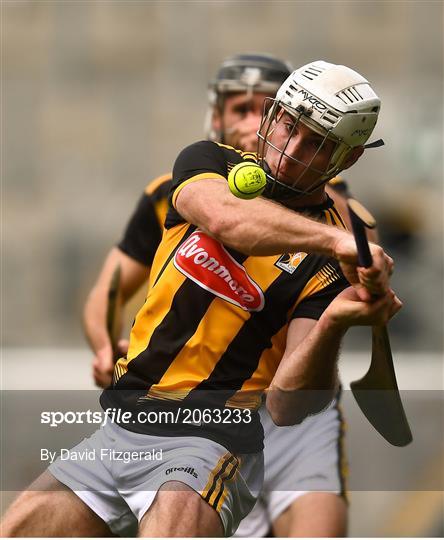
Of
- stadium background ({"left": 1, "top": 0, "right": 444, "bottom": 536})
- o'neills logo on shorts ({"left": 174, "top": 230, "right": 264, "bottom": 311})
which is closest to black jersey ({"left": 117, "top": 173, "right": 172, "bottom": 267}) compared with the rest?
o'neills logo on shorts ({"left": 174, "top": 230, "right": 264, "bottom": 311})

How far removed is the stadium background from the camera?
31.3 feet

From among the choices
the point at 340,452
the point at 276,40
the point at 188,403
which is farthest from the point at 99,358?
the point at 276,40

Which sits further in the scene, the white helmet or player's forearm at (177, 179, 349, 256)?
the white helmet

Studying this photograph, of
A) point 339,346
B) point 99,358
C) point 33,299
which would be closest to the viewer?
point 339,346

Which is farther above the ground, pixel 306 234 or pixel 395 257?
pixel 306 234

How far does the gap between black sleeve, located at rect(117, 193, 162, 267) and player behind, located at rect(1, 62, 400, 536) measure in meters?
1.16

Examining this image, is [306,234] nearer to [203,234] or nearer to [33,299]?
[203,234]

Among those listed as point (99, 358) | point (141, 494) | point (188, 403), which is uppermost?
point (188, 403)

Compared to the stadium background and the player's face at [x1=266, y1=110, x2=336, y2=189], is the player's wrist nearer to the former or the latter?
the player's face at [x1=266, y1=110, x2=336, y2=189]

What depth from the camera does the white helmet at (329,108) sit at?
9.15 ft

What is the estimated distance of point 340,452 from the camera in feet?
11.7

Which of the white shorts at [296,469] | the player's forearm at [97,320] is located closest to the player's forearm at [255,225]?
the white shorts at [296,469]

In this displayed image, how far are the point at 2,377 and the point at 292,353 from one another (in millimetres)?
6517

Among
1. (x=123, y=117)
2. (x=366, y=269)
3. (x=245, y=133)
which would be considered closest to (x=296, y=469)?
(x=366, y=269)
